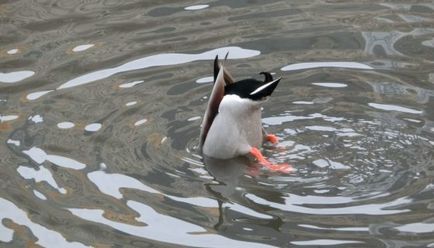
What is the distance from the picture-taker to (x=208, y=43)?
33.6 ft

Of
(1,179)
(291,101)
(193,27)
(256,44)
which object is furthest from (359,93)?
(1,179)

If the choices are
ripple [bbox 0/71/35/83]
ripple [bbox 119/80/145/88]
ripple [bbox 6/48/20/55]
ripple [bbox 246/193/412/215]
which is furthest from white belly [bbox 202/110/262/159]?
ripple [bbox 6/48/20/55]

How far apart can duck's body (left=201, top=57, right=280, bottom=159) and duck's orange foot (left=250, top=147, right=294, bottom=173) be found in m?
0.05

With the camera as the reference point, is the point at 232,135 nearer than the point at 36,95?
Yes

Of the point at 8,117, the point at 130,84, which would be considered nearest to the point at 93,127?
the point at 8,117

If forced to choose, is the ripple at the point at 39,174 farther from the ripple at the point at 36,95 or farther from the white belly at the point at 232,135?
the ripple at the point at 36,95

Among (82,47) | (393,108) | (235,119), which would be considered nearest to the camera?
(235,119)

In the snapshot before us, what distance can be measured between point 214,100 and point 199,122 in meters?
0.78

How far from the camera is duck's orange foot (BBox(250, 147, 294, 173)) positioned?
7652 millimetres

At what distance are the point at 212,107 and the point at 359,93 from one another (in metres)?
1.62

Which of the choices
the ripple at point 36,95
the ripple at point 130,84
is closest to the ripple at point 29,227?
the ripple at point 36,95

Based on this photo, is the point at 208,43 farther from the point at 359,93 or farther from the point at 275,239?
the point at 275,239

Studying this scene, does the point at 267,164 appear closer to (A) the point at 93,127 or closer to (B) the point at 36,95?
(A) the point at 93,127

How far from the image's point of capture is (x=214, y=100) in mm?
7836
